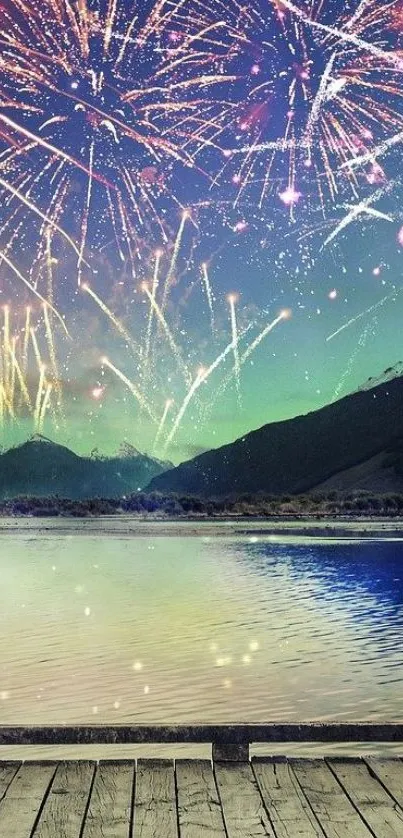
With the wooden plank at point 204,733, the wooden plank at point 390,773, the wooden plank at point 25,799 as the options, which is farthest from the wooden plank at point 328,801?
the wooden plank at point 25,799

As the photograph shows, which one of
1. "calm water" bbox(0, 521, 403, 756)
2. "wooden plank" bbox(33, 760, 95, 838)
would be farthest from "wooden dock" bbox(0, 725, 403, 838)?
"calm water" bbox(0, 521, 403, 756)

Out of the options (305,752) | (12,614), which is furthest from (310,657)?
(12,614)

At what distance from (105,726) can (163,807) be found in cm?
141

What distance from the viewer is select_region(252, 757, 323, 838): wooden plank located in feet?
26.0

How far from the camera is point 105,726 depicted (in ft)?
31.9

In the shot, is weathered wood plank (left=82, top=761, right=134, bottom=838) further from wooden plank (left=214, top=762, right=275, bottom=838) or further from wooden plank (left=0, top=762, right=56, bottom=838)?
wooden plank (left=214, top=762, right=275, bottom=838)

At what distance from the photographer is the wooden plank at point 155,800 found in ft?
26.1

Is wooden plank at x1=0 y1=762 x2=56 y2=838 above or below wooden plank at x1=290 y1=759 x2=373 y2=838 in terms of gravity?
above

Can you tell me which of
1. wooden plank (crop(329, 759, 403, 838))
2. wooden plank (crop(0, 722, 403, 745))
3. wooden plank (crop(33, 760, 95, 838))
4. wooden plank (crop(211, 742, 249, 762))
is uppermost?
wooden plank (crop(0, 722, 403, 745))

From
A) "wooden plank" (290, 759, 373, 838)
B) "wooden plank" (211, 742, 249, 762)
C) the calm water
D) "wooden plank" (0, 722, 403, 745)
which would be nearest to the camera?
"wooden plank" (290, 759, 373, 838)

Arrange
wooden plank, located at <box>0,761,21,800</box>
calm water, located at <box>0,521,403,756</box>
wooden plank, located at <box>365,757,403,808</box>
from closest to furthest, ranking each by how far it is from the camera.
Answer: wooden plank, located at <box>365,757,403,808</box>, wooden plank, located at <box>0,761,21,800</box>, calm water, located at <box>0,521,403,756</box>

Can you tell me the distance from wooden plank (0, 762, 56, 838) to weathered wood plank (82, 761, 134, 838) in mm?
405

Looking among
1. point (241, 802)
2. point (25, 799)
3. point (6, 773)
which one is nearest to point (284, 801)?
point (241, 802)

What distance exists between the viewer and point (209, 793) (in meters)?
8.80
